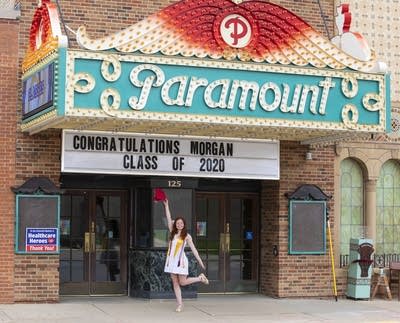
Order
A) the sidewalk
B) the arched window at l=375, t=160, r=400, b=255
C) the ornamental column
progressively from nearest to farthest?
1. the sidewalk
2. the ornamental column
3. the arched window at l=375, t=160, r=400, b=255

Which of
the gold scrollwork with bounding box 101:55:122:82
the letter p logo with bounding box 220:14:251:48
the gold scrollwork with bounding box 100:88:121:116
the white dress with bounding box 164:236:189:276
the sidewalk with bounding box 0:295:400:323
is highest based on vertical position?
the letter p logo with bounding box 220:14:251:48

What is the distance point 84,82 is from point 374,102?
5165mm

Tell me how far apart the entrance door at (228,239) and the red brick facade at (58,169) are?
51 centimetres

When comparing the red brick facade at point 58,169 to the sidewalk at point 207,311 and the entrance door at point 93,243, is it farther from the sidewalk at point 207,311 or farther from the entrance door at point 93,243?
the entrance door at point 93,243

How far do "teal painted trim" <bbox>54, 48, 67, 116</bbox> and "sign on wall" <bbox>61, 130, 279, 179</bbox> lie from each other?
7.49 feet

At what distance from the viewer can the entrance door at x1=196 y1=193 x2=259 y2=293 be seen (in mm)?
16547

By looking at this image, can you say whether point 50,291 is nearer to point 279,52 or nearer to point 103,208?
point 103,208

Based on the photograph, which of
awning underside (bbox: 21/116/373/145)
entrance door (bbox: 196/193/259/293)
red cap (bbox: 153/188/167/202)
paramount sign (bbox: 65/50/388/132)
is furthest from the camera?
entrance door (bbox: 196/193/259/293)

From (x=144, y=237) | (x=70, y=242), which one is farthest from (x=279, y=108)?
(x=70, y=242)

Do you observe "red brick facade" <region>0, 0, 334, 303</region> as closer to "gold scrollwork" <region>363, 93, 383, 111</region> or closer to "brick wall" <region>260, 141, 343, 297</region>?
"brick wall" <region>260, 141, 343, 297</region>

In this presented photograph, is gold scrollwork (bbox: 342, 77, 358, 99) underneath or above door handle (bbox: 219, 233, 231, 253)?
above

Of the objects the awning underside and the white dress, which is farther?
the white dress

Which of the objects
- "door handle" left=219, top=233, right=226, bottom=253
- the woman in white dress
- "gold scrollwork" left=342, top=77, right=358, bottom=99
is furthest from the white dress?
"gold scrollwork" left=342, top=77, right=358, bottom=99

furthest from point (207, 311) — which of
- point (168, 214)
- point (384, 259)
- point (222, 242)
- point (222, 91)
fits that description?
point (384, 259)
